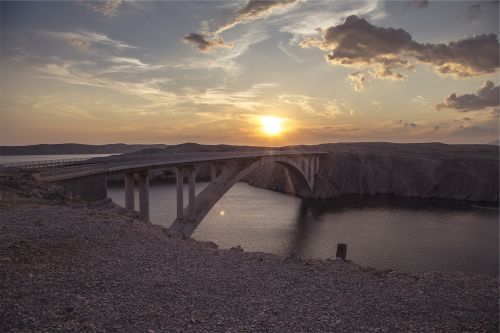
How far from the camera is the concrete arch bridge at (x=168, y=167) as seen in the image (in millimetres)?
23547

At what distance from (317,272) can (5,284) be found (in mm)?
10512

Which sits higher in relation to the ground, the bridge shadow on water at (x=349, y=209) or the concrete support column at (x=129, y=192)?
the concrete support column at (x=129, y=192)

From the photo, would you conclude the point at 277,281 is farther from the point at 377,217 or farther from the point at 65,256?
the point at 377,217

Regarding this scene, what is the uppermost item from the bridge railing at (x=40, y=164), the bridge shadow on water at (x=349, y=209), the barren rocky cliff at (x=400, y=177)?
the bridge railing at (x=40, y=164)

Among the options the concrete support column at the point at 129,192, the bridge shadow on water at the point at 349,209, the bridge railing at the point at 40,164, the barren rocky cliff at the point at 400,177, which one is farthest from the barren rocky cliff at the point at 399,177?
the bridge railing at the point at 40,164

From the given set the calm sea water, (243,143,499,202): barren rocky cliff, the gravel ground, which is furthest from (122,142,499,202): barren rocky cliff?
the gravel ground

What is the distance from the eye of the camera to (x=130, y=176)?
29281mm

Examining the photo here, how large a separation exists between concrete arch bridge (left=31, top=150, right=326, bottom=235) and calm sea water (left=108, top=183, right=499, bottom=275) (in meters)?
4.87

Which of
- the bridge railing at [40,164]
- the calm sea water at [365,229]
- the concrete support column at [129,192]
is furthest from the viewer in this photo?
the calm sea water at [365,229]

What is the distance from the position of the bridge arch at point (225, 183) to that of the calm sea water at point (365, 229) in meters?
3.79

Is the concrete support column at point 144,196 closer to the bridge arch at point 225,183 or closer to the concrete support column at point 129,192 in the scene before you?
the concrete support column at point 129,192

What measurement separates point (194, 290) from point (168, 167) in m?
26.9

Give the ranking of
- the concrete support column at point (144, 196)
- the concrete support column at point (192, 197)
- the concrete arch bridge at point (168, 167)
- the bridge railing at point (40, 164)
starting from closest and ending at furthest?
the concrete arch bridge at point (168, 167) < the bridge railing at point (40, 164) < the concrete support column at point (144, 196) < the concrete support column at point (192, 197)

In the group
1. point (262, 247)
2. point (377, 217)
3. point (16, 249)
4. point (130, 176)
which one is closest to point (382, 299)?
point (16, 249)
